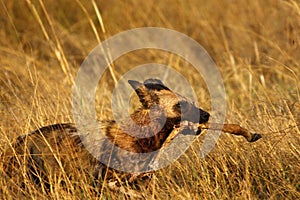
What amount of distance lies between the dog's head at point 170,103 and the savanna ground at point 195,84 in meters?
0.30

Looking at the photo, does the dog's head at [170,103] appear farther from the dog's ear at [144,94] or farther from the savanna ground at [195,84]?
the savanna ground at [195,84]

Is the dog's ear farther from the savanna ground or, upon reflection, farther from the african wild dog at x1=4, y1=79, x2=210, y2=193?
the savanna ground

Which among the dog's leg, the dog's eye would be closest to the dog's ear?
the dog's eye

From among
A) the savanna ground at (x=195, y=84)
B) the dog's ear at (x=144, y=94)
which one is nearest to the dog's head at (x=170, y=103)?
the dog's ear at (x=144, y=94)

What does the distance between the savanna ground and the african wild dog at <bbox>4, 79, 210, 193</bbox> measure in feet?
0.24

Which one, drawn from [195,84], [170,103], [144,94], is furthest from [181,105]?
[195,84]

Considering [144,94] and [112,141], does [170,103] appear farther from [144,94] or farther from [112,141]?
[112,141]

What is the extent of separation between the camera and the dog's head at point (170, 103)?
327 centimetres

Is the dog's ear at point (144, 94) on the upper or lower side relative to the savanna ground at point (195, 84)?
upper

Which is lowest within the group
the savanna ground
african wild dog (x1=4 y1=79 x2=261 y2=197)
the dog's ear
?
the savanna ground

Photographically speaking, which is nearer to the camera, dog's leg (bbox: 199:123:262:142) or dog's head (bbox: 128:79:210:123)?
dog's head (bbox: 128:79:210:123)

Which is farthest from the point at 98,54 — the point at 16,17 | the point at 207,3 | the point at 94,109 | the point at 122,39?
the point at 94,109

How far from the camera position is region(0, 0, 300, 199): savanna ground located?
3301mm

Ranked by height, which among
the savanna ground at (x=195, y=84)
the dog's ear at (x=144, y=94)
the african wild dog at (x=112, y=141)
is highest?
the dog's ear at (x=144, y=94)
